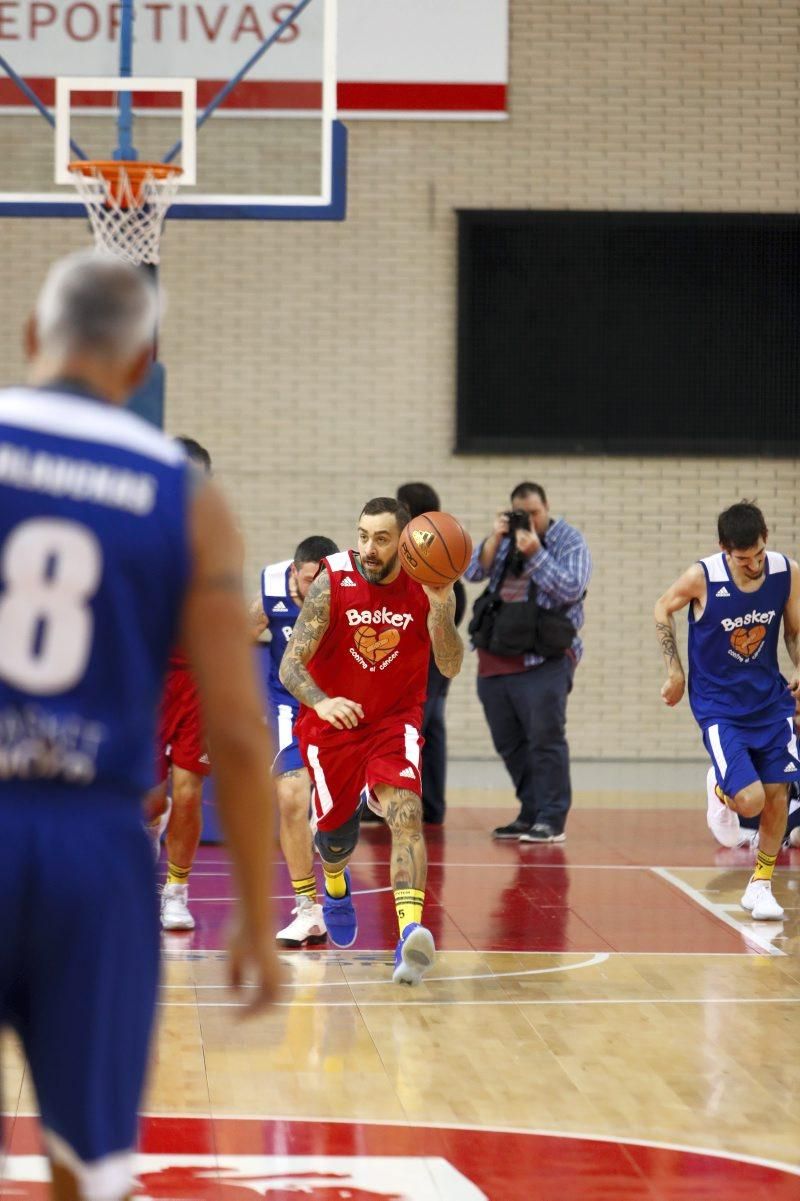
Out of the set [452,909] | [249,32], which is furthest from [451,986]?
[249,32]

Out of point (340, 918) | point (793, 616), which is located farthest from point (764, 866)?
point (340, 918)

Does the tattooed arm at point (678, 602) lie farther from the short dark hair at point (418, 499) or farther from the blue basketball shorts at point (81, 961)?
the blue basketball shorts at point (81, 961)

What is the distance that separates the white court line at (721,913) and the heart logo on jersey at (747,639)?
121 centimetres

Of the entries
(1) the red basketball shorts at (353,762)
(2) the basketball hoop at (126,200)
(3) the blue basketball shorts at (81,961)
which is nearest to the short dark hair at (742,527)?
(1) the red basketball shorts at (353,762)

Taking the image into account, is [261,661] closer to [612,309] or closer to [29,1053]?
[612,309]

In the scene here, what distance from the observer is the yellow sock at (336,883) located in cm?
702

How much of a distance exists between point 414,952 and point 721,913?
7.51 feet

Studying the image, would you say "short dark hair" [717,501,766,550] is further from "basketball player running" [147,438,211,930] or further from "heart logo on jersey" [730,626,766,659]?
"basketball player running" [147,438,211,930]

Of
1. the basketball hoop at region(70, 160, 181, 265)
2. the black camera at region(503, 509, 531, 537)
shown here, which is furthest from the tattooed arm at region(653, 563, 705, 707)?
the basketball hoop at region(70, 160, 181, 265)

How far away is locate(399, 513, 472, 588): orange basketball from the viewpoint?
6.57 meters

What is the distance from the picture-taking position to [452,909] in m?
8.30

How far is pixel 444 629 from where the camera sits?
21.7 ft

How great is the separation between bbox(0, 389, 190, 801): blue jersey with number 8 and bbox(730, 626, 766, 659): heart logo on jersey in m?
6.00

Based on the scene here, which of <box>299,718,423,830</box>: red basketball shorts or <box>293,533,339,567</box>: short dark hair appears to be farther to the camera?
<box>293,533,339,567</box>: short dark hair
